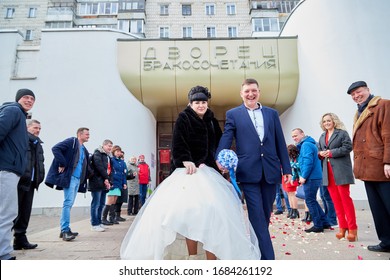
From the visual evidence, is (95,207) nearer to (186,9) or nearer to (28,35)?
(186,9)

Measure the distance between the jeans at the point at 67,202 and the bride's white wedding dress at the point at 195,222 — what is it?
2424 mm

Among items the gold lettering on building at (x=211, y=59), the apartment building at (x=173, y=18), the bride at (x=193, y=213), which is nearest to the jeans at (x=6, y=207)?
the bride at (x=193, y=213)

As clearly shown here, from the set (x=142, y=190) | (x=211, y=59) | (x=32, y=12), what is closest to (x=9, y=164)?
(x=142, y=190)

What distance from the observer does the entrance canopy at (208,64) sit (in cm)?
984

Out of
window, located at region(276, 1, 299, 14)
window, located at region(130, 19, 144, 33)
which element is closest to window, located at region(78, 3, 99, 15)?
window, located at region(130, 19, 144, 33)

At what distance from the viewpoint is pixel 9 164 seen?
2.59m

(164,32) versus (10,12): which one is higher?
(10,12)

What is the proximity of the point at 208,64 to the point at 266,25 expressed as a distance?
14.3 meters

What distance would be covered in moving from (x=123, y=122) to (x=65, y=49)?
3.47m

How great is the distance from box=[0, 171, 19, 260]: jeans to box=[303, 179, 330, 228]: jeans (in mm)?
3998

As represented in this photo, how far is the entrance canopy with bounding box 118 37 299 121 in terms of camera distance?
9844 mm

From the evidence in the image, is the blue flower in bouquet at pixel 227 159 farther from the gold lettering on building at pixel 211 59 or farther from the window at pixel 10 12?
the window at pixel 10 12

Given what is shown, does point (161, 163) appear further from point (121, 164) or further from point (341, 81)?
point (341, 81)
